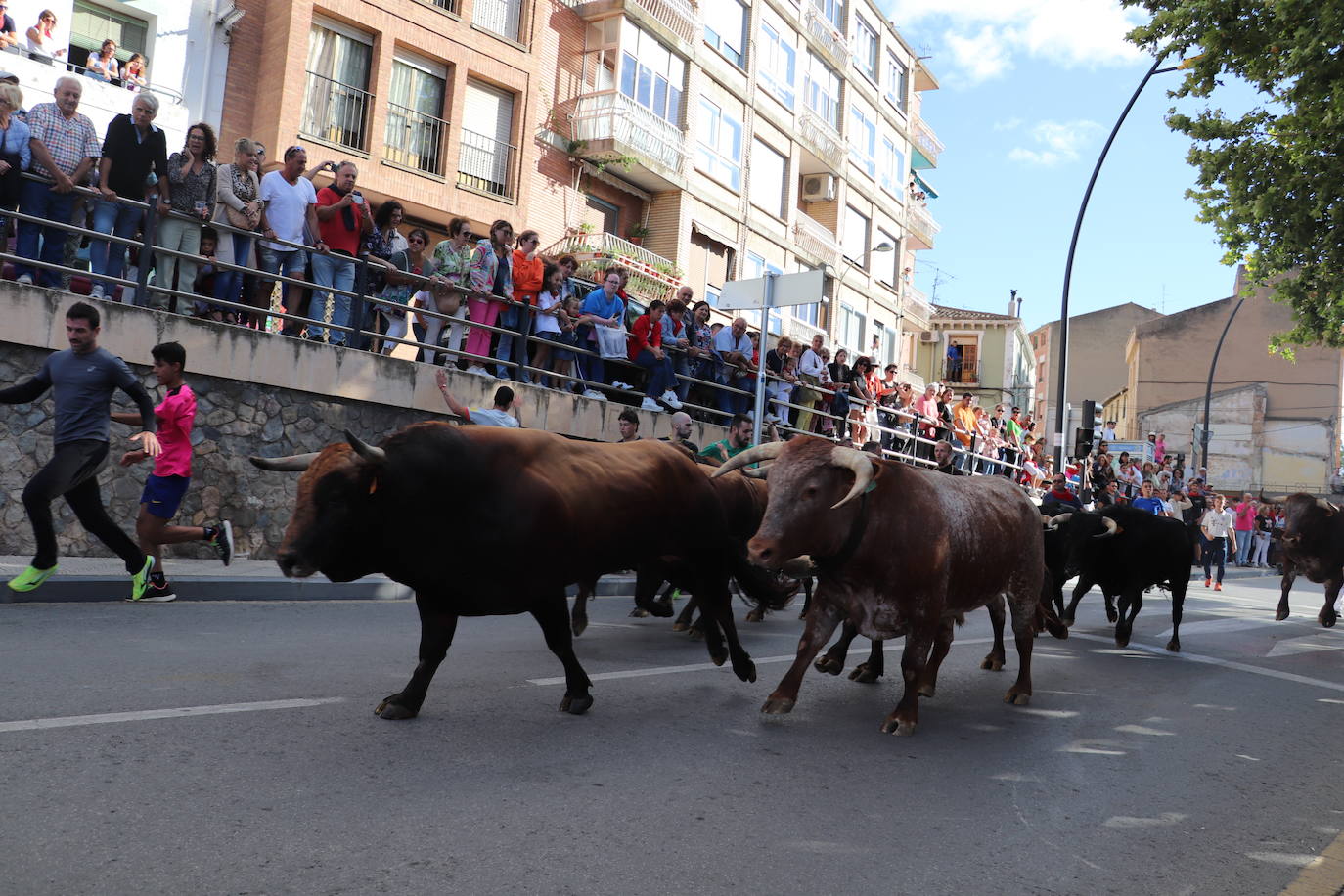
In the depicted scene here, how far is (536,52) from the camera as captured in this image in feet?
79.4

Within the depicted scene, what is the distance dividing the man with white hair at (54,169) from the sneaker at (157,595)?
3603 millimetres

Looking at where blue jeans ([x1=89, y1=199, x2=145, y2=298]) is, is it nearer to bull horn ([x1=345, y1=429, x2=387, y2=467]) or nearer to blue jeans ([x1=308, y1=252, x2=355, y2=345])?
blue jeans ([x1=308, y1=252, x2=355, y2=345])

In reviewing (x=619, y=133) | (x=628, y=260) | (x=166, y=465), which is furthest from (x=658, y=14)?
(x=166, y=465)

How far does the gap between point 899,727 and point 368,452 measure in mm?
3043

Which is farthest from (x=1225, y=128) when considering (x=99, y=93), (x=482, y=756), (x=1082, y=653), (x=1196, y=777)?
(x=99, y=93)

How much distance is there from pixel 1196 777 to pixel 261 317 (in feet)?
35.9

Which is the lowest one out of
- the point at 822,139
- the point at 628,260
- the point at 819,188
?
the point at 628,260

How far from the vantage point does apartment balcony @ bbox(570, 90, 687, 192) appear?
82.4ft

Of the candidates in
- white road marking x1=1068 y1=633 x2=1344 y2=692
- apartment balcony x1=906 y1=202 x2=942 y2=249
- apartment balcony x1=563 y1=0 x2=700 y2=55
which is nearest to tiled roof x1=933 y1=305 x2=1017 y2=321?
apartment balcony x1=906 y1=202 x2=942 y2=249

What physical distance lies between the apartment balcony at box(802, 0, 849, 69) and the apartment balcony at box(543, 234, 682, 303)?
12299 millimetres

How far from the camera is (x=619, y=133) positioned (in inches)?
985

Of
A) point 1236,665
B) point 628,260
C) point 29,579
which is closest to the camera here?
point 29,579

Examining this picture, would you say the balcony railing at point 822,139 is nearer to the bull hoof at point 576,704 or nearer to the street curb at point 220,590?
the street curb at point 220,590

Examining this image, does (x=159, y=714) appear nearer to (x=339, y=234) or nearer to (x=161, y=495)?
(x=161, y=495)
